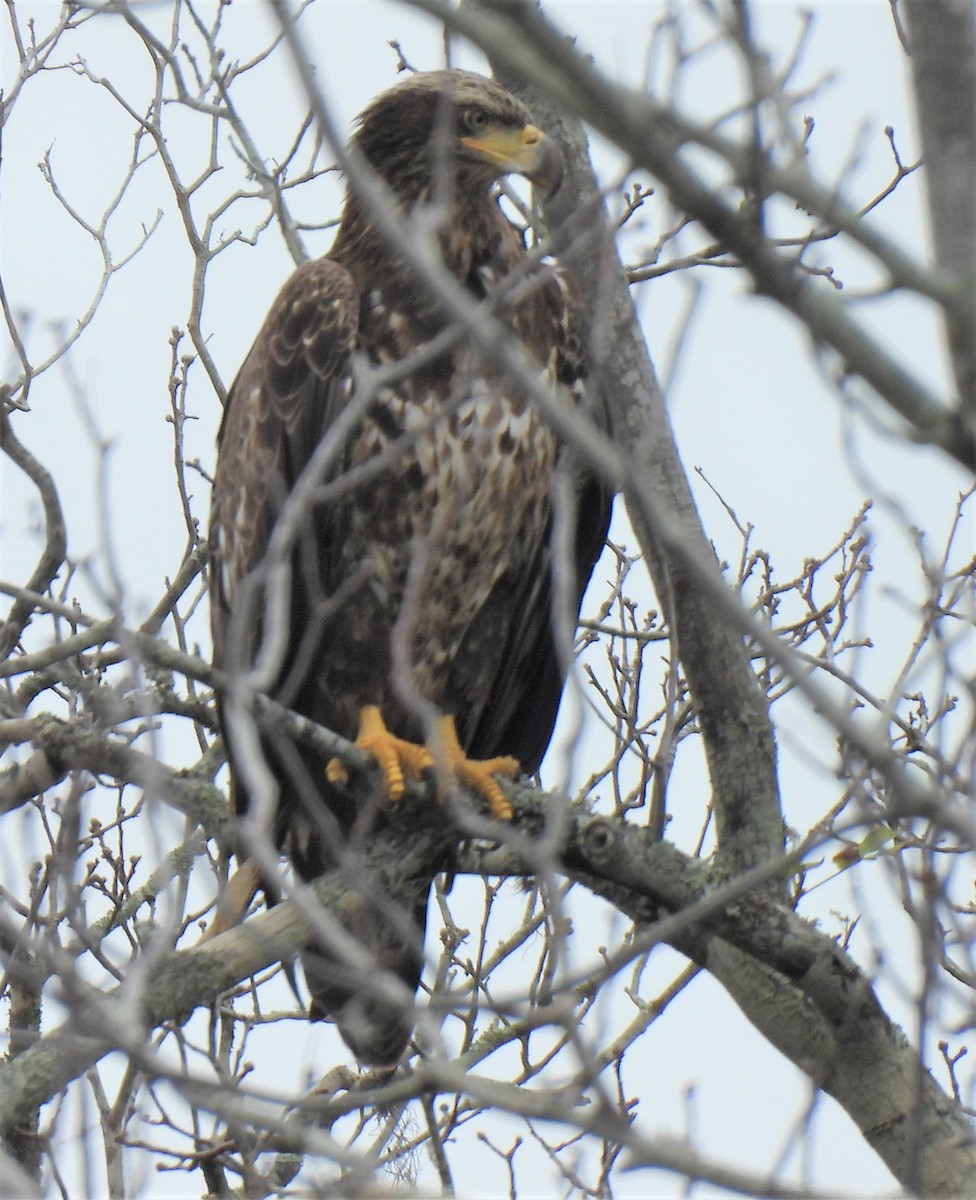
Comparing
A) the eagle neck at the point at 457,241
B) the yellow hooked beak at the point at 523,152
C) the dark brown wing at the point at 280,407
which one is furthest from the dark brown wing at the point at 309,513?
the yellow hooked beak at the point at 523,152

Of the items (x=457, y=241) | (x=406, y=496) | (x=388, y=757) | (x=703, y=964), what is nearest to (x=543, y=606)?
(x=406, y=496)

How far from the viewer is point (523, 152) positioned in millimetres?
4621

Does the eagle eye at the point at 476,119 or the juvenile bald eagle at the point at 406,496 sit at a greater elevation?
the eagle eye at the point at 476,119

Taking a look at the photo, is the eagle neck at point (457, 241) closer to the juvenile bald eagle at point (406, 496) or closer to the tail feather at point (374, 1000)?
the juvenile bald eagle at point (406, 496)

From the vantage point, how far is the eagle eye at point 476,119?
15.8 ft

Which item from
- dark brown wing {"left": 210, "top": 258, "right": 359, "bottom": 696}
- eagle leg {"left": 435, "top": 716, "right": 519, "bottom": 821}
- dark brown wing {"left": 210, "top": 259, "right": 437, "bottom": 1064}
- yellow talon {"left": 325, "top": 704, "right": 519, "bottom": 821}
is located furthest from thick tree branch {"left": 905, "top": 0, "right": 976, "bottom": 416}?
dark brown wing {"left": 210, "top": 258, "right": 359, "bottom": 696}

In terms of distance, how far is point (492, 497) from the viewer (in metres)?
4.75

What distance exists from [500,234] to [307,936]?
239 cm

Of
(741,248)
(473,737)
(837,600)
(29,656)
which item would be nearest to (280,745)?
(29,656)

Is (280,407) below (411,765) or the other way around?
the other way around

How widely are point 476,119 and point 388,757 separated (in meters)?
1.91

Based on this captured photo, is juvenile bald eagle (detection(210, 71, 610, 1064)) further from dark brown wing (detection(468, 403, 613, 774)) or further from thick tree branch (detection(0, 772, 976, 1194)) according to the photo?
thick tree branch (detection(0, 772, 976, 1194))

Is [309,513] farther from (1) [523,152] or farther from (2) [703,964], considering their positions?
(2) [703,964]

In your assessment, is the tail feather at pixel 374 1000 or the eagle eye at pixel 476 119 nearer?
the tail feather at pixel 374 1000
